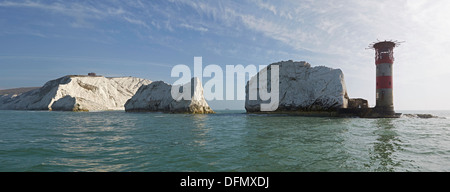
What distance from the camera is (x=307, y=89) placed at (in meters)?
49.8

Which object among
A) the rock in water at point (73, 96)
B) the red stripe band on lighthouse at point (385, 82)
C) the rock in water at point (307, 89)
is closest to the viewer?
the red stripe band on lighthouse at point (385, 82)

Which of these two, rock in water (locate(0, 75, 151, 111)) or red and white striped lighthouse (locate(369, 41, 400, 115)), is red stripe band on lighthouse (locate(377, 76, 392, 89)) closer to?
red and white striped lighthouse (locate(369, 41, 400, 115))

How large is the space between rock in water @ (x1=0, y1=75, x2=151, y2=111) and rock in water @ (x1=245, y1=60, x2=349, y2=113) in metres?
71.1

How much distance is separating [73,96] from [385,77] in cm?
10238

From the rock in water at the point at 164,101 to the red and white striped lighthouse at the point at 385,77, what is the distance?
1623 inches

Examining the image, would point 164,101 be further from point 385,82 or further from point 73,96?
point 385,82

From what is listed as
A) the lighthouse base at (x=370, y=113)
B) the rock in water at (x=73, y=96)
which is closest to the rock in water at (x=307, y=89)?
the lighthouse base at (x=370, y=113)

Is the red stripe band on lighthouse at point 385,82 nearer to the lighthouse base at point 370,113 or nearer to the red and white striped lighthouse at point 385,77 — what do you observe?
the red and white striped lighthouse at point 385,77

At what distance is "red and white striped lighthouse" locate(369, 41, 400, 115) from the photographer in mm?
38938

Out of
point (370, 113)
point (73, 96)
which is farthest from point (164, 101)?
point (370, 113)

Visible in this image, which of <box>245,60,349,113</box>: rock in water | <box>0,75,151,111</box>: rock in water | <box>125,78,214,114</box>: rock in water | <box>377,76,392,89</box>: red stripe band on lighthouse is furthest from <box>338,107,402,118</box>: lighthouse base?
<box>0,75,151,111</box>: rock in water

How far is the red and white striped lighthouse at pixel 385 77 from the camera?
3894 centimetres
